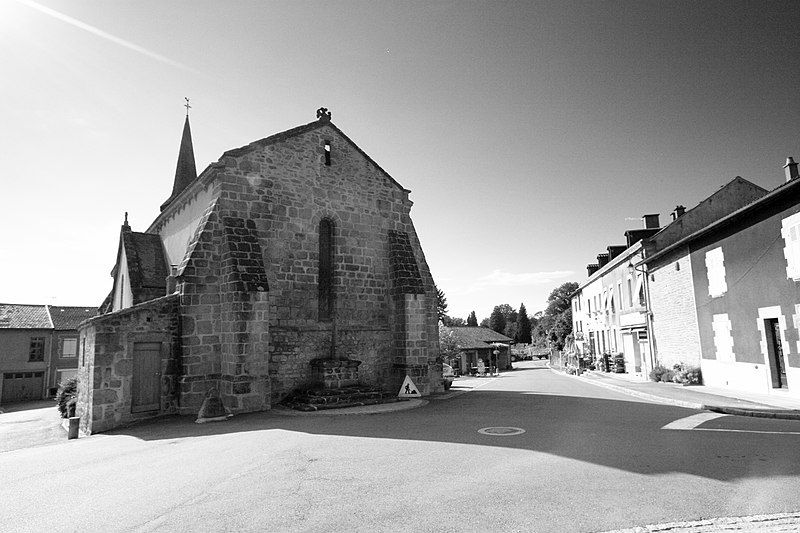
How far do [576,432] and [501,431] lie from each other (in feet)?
4.78

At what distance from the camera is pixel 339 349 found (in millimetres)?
15234

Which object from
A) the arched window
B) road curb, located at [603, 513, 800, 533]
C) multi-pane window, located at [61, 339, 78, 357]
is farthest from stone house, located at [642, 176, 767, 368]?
multi-pane window, located at [61, 339, 78, 357]

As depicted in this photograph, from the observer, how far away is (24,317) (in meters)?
40.2

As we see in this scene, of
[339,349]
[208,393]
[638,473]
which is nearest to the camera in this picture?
[638,473]

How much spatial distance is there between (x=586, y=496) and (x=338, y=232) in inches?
473

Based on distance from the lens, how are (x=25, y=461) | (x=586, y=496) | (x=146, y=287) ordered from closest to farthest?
(x=586, y=496) → (x=25, y=461) → (x=146, y=287)

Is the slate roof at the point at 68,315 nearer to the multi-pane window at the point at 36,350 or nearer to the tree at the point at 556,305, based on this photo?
the multi-pane window at the point at 36,350

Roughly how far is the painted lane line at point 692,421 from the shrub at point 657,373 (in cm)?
982

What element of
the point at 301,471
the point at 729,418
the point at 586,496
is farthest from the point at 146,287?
the point at 729,418

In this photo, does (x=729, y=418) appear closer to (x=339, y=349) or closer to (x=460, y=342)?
(x=339, y=349)

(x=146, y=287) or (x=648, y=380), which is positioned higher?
(x=146, y=287)

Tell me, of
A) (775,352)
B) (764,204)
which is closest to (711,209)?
(764,204)

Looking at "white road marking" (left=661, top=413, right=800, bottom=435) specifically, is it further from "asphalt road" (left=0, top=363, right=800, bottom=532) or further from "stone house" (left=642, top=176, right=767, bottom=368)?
"stone house" (left=642, top=176, right=767, bottom=368)

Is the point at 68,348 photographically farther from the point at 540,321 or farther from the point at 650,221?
the point at 540,321
